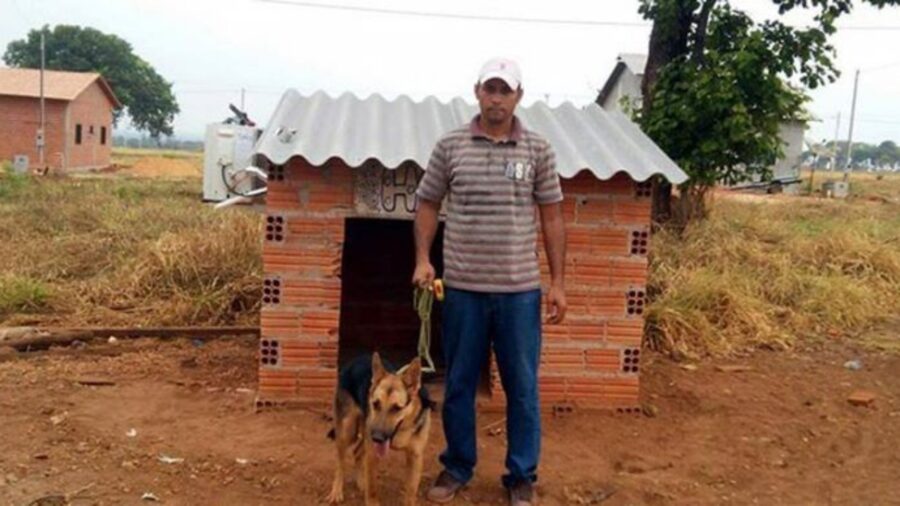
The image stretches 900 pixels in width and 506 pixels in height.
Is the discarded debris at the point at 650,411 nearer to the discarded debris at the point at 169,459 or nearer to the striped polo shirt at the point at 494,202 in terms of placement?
the striped polo shirt at the point at 494,202

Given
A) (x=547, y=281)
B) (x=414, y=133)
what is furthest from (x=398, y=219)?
(x=547, y=281)

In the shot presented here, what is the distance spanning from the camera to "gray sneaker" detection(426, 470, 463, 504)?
3.95 m

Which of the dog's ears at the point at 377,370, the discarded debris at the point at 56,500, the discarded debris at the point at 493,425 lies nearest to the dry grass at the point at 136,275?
the discarded debris at the point at 493,425

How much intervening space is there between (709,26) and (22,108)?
30713mm

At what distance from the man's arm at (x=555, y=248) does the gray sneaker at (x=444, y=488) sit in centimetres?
94

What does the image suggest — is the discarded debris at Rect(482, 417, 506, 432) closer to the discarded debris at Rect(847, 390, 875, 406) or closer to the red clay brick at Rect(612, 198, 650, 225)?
the red clay brick at Rect(612, 198, 650, 225)

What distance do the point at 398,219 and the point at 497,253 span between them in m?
1.61

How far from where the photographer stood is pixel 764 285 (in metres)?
8.91

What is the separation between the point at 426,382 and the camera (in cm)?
574

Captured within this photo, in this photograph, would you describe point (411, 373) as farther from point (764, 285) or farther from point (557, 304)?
point (764, 285)

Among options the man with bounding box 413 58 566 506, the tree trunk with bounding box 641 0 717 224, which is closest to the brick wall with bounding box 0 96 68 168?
the tree trunk with bounding box 641 0 717 224

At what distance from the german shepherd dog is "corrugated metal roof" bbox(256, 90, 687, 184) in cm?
139

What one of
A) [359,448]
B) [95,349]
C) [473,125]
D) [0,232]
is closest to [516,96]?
[473,125]

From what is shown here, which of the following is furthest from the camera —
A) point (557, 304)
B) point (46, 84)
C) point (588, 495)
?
point (46, 84)
